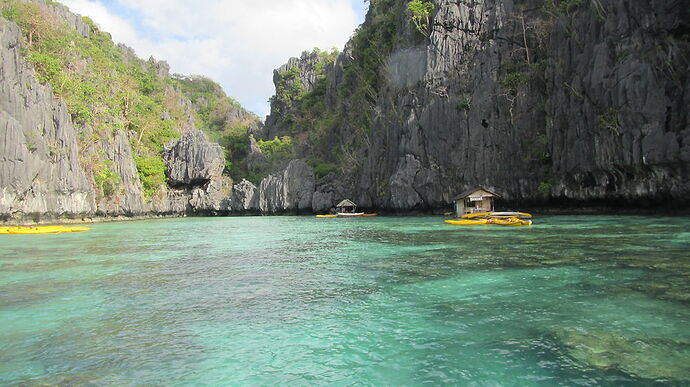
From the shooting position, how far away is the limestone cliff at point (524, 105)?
25.9 m

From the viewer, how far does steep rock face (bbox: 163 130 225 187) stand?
61.6m

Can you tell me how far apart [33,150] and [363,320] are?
41552 mm

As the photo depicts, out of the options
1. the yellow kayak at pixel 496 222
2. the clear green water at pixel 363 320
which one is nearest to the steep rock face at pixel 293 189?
the yellow kayak at pixel 496 222

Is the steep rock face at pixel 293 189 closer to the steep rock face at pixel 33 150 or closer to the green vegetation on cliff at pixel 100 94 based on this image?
the green vegetation on cliff at pixel 100 94

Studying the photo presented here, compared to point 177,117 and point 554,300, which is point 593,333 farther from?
point 177,117

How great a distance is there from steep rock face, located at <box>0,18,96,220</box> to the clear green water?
27.6 m

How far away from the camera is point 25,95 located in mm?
39000

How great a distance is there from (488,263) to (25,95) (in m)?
43.6

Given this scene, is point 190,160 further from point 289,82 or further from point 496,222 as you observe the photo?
point 496,222

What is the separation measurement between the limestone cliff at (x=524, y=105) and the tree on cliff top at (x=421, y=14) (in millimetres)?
744

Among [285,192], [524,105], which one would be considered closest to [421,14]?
[524,105]

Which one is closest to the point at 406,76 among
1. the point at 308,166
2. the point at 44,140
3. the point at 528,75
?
the point at 528,75

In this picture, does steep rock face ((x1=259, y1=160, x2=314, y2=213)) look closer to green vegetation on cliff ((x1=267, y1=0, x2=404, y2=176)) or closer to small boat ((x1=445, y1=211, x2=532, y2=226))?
green vegetation on cliff ((x1=267, y1=0, x2=404, y2=176))

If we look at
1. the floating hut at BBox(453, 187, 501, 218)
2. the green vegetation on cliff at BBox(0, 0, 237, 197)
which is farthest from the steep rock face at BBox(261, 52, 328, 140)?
the floating hut at BBox(453, 187, 501, 218)
